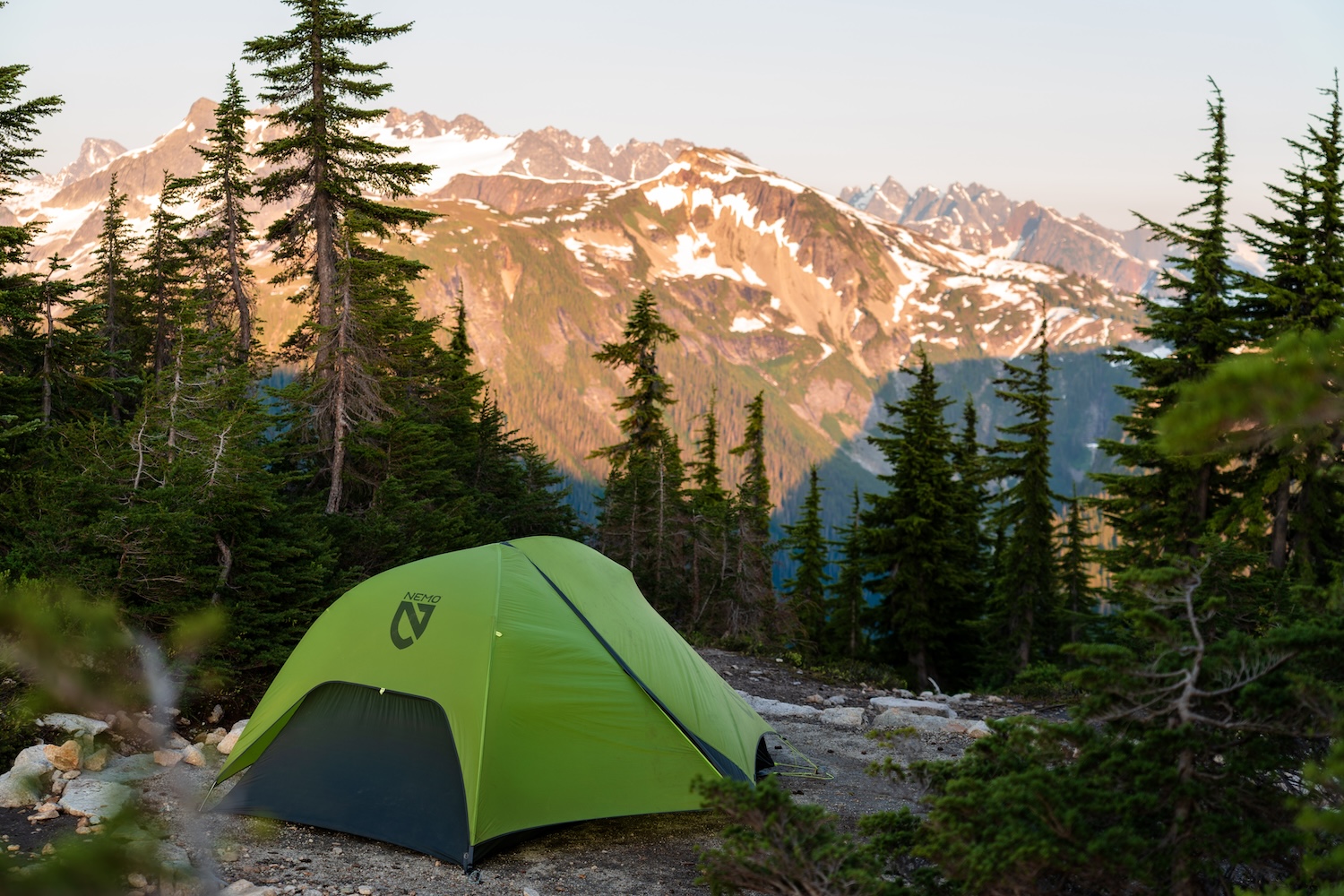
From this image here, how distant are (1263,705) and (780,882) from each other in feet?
8.89

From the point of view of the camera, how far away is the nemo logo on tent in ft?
28.1

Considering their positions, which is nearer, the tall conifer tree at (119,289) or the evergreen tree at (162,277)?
the tall conifer tree at (119,289)

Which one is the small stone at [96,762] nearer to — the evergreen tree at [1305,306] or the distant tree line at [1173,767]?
the distant tree line at [1173,767]

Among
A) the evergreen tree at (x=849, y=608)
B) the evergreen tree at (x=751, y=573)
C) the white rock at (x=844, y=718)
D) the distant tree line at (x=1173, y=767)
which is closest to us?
the distant tree line at (x=1173, y=767)

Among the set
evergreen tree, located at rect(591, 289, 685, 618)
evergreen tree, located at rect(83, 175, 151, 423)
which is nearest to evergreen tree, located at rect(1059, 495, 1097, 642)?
evergreen tree, located at rect(591, 289, 685, 618)

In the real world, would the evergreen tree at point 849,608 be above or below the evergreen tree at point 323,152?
→ below

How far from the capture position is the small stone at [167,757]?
29.1ft

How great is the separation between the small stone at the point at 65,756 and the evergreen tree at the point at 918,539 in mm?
26686

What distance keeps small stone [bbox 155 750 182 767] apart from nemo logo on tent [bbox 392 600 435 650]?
102 inches

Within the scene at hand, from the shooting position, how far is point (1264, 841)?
4582 millimetres

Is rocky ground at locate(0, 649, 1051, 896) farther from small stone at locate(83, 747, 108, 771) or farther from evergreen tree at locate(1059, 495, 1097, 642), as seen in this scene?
evergreen tree at locate(1059, 495, 1097, 642)

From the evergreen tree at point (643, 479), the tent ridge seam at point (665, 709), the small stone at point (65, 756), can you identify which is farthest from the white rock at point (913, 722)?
the evergreen tree at point (643, 479)

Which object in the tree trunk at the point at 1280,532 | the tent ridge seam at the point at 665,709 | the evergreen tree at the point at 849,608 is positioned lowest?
the evergreen tree at the point at 849,608

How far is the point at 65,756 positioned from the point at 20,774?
3.72 feet
